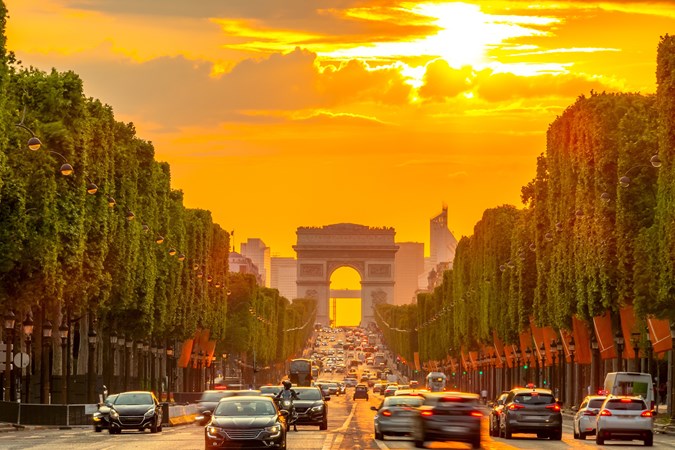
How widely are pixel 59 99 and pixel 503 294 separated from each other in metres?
72.0

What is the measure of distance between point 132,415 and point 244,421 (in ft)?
84.4

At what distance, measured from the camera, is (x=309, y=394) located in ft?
252

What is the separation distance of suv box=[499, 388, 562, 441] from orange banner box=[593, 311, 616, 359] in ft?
139

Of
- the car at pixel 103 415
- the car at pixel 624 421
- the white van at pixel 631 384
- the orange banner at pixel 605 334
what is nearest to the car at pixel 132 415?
the car at pixel 103 415

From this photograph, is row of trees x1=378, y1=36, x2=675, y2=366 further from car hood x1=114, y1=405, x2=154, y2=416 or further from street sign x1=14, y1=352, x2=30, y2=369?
street sign x1=14, y1=352, x2=30, y2=369

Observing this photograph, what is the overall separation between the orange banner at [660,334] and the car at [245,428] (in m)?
46.6

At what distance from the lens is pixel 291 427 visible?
78250mm

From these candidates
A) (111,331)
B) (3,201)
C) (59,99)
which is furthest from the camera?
(111,331)

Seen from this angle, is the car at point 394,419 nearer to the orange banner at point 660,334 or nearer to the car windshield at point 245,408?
the car windshield at point 245,408

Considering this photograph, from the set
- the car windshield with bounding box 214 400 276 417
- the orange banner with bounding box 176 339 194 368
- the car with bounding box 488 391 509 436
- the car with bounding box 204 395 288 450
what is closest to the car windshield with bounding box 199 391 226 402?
the car with bounding box 488 391 509 436

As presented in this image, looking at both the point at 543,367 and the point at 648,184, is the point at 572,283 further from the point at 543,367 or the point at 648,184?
the point at 543,367

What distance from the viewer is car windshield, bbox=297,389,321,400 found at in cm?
7631

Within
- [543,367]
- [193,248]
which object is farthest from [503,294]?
[193,248]

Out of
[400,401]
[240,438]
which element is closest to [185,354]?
[400,401]
